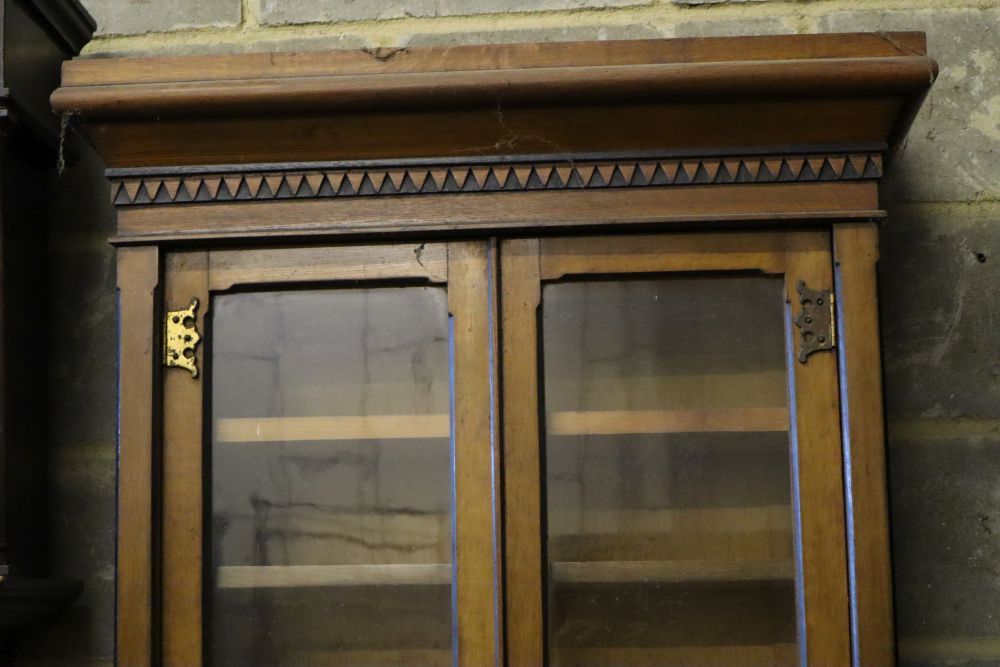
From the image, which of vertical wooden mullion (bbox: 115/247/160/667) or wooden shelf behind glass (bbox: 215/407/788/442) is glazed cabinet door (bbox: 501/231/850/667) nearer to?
wooden shelf behind glass (bbox: 215/407/788/442)

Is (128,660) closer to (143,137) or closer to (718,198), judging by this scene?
(143,137)

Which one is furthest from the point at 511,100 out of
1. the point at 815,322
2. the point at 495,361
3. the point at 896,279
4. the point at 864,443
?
the point at 896,279

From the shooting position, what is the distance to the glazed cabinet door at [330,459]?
114cm

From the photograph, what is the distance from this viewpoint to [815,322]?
1.14 m

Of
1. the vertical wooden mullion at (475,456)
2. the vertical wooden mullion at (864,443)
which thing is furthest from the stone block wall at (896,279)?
the vertical wooden mullion at (475,456)

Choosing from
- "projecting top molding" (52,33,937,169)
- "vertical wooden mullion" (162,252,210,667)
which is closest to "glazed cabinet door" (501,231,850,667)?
"projecting top molding" (52,33,937,169)

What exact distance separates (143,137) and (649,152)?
1.64 ft

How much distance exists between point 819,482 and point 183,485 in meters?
0.62

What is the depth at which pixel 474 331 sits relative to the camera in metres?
1.15

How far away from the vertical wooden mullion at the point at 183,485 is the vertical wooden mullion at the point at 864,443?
0.63m

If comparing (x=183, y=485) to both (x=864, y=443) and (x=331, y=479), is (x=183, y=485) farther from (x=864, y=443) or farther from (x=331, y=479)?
(x=864, y=443)

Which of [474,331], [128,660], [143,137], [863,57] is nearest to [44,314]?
[143,137]

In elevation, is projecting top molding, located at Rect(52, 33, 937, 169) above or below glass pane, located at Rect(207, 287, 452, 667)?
above

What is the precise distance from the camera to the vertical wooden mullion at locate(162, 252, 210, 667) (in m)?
1.14
